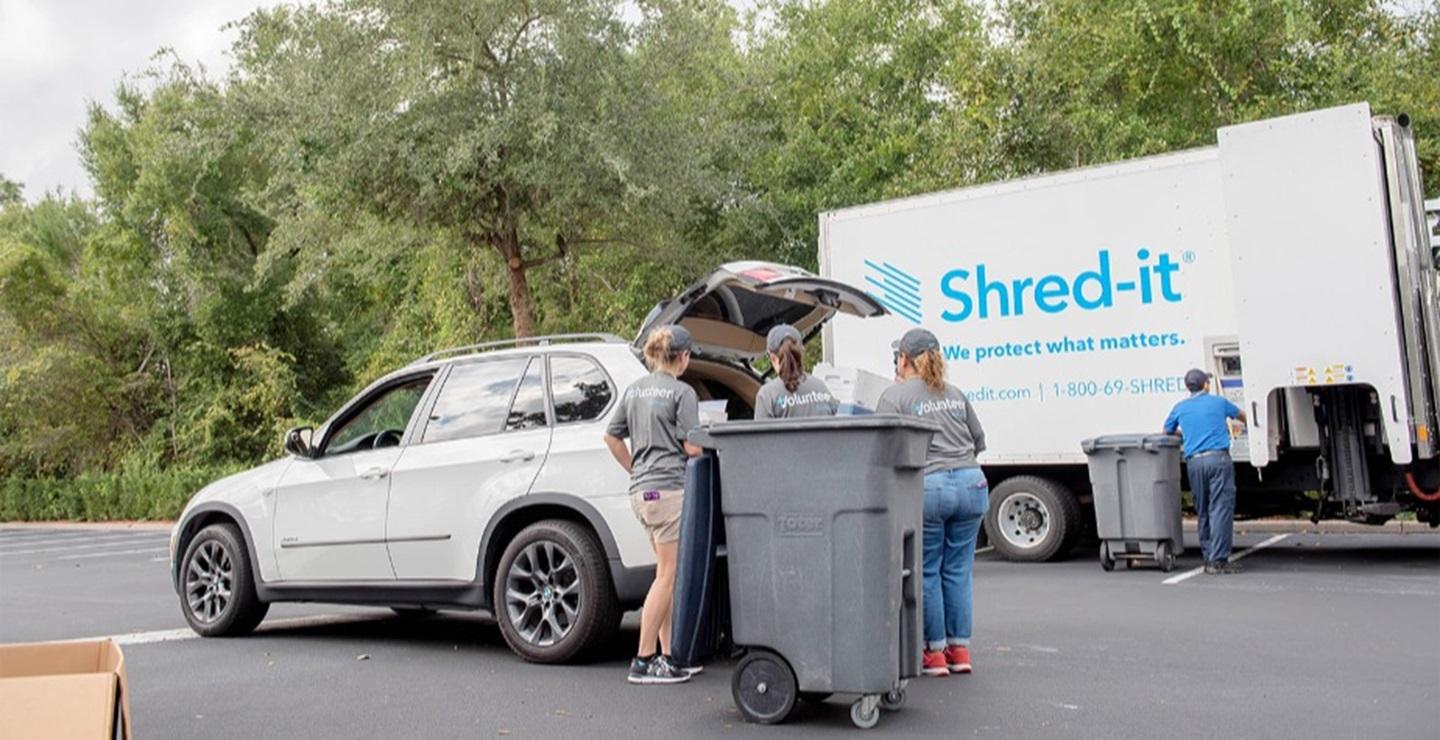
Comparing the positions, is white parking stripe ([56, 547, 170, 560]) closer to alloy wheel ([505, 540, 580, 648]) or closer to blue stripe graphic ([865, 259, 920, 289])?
blue stripe graphic ([865, 259, 920, 289])

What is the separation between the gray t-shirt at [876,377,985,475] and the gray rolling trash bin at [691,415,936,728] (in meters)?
0.81

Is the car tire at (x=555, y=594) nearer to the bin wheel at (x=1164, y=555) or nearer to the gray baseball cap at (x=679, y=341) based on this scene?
the gray baseball cap at (x=679, y=341)

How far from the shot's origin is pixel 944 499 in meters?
6.46

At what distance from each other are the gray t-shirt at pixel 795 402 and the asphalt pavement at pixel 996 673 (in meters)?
1.37

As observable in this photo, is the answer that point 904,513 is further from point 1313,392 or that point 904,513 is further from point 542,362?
point 1313,392

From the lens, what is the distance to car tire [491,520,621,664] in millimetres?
6816

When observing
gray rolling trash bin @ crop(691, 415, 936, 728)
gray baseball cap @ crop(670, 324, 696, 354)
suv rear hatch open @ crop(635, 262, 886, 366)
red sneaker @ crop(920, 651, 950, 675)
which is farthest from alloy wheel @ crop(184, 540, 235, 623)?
red sneaker @ crop(920, 651, 950, 675)

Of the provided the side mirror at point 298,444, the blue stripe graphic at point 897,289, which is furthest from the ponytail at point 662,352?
the blue stripe graphic at point 897,289

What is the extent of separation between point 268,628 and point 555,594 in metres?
3.09

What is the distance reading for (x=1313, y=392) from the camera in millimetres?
10945

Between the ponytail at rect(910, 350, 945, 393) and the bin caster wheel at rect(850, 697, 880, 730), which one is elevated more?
the ponytail at rect(910, 350, 945, 393)

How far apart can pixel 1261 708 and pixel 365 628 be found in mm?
5799

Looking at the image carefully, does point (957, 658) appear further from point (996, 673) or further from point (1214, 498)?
point (1214, 498)

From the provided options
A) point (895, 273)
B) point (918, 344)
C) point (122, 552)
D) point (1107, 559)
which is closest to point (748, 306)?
point (918, 344)
